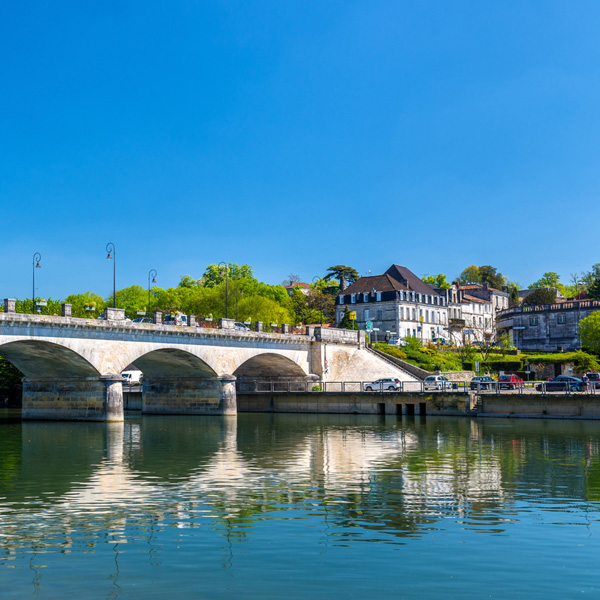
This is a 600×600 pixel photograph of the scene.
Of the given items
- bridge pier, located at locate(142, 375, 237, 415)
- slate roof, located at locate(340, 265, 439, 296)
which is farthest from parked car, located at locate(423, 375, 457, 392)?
slate roof, located at locate(340, 265, 439, 296)

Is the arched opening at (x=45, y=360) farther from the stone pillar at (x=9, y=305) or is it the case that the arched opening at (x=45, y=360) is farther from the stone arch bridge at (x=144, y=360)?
the stone pillar at (x=9, y=305)

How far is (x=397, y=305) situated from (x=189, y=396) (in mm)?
60102

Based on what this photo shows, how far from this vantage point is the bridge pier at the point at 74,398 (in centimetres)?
5678

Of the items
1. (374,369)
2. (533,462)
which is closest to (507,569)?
(533,462)

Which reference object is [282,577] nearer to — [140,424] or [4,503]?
[4,503]

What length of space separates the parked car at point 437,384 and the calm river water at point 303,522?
3066 cm

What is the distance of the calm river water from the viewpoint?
45.2 feet

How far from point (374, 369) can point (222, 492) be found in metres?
58.9

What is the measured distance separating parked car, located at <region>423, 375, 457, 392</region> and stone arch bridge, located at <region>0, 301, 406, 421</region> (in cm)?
890

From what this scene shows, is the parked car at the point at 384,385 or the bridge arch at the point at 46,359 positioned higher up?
the bridge arch at the point at 46,359

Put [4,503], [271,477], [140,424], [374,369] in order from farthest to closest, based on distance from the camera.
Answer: [374,369], [140,424], [271,477], [4,503]

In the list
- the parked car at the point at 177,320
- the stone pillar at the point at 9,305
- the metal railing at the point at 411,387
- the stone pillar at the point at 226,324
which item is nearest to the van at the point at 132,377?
the metal railing at the point at 411,387

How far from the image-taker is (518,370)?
9362cm

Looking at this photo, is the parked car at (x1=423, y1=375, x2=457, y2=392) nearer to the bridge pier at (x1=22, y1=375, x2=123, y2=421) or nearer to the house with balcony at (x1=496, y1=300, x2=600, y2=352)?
the bridge pier at (x1=22, y1=375, x2=123, y2=421)
